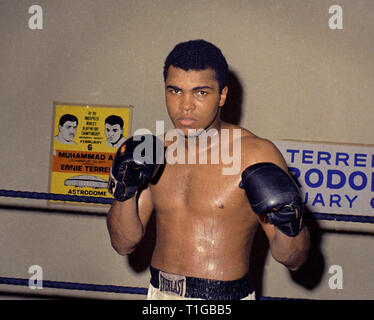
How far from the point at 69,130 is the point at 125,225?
1365mm

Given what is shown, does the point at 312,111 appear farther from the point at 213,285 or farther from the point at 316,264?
the point at 213,285

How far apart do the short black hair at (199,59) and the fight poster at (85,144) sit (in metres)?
1.22

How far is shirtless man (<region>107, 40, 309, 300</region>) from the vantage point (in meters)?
1.47

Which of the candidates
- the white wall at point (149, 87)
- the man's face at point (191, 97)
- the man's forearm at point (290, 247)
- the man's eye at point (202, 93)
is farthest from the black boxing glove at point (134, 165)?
the white wall at point (149, 87)

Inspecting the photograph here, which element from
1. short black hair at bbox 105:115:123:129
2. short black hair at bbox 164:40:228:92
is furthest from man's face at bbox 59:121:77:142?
short black hair at bbox 164:40:228:92

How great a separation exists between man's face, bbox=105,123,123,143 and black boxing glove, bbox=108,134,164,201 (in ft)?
4.02

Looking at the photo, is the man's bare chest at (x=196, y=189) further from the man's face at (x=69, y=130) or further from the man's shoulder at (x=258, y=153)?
the man's face at (x=69, y=130)

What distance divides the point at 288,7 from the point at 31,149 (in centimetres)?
186

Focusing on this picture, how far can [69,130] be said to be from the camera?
2793 millimetres

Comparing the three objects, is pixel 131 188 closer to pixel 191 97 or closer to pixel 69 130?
pixel 191 97

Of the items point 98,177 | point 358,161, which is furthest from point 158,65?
point 358,161

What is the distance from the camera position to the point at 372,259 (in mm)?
2615

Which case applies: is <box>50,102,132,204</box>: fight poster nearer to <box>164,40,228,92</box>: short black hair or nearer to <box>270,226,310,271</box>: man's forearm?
<box>164,40,228,92</box>: short black hair

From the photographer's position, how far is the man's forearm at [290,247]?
1.42 metres
